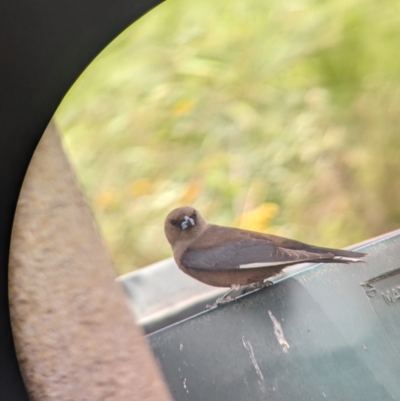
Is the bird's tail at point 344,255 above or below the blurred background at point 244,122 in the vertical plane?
below

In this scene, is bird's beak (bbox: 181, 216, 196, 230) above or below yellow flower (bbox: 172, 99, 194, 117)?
below

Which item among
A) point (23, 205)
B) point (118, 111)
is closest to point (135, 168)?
point (118, 111)

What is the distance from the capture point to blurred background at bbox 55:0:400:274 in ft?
2.89

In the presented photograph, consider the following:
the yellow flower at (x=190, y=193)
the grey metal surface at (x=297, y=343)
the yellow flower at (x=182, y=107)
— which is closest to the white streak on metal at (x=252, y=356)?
the grey metal surface at (x=297, y=343)

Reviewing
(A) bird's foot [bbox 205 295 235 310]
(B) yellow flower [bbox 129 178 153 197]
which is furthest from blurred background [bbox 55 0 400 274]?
(A) bird's foot [bbox 205 295 235 310]

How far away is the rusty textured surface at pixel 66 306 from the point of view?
32.4 inches

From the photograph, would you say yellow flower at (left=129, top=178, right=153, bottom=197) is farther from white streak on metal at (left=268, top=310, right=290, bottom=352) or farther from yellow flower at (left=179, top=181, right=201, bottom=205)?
white streak on metal at (left=268, top=310, right=290, bottom=352)

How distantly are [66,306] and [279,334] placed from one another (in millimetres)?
364

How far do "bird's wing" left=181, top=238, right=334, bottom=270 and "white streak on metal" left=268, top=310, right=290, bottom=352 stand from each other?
91 millimetres

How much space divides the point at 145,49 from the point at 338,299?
0.57 metres

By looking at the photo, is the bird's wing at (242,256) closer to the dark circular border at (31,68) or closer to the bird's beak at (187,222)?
the bird's beak at (187,222)

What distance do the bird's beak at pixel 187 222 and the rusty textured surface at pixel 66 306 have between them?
0.47ft

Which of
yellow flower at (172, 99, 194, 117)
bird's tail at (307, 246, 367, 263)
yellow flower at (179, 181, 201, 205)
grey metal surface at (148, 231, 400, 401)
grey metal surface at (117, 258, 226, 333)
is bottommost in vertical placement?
grey metal surface at (148, 231, 400, 401)

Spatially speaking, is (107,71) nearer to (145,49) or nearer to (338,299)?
(145,49)
